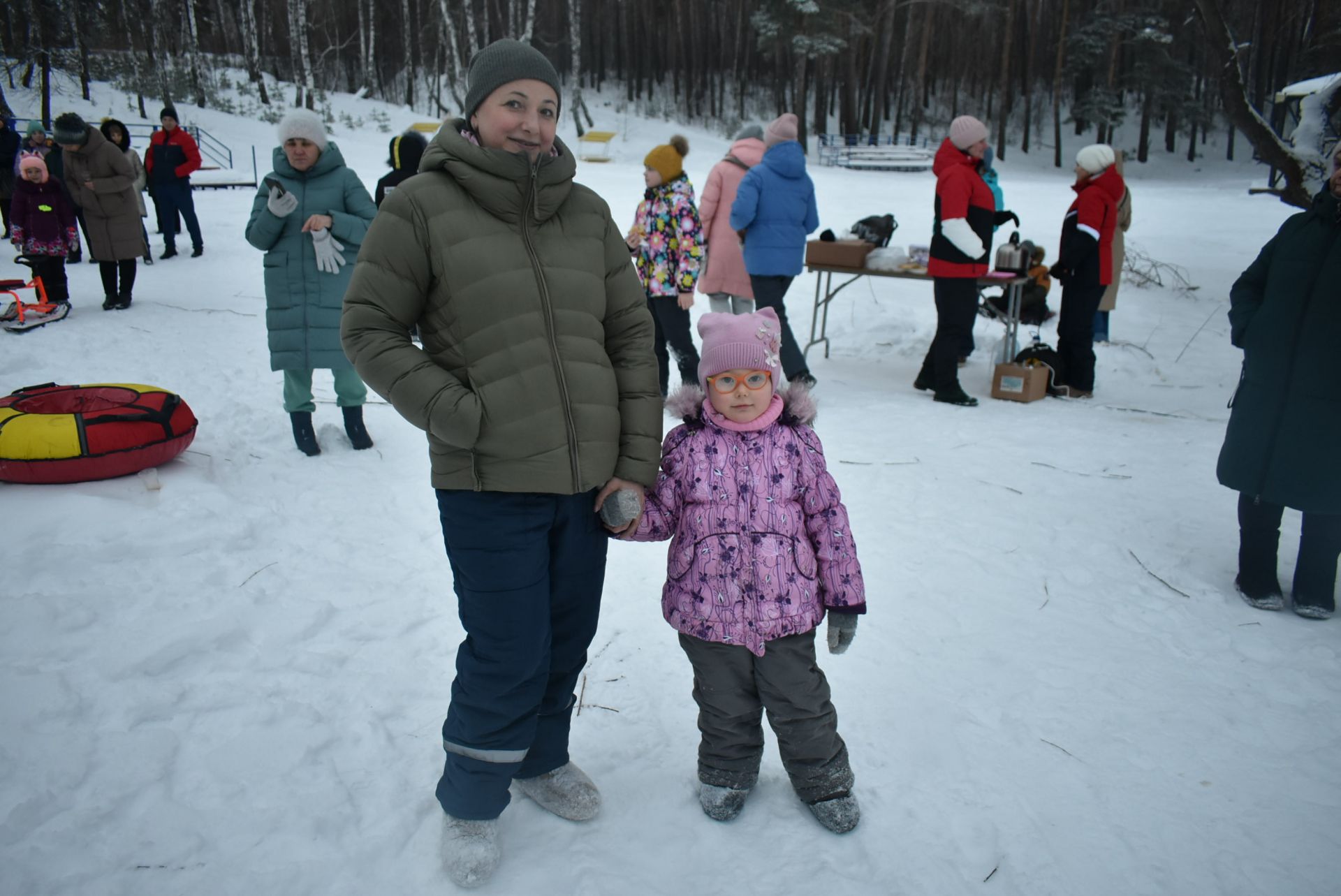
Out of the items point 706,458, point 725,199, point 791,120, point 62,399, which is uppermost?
point 791,120

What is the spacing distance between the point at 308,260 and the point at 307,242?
0.10 m

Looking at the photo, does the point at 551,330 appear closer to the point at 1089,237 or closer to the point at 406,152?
the point at 406,152

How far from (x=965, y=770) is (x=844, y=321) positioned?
22.4 feet

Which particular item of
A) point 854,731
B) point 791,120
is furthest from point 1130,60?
point 854,731

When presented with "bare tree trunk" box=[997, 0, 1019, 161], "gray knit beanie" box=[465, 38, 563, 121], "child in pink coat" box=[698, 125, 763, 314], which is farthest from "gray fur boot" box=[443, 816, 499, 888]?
"bare tree trunk" box=[997, 0, 1019, 161]

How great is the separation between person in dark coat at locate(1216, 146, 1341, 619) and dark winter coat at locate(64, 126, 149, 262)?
9282mm

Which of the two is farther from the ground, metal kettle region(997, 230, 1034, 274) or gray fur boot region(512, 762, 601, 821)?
metal kettle region(997, 230, 1034, 274)

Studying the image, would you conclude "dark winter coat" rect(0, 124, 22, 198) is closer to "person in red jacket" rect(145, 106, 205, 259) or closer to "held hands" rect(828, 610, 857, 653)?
"person in red jacket" rect(145, 106, 205, 259)

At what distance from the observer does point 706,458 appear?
2160 millimetres

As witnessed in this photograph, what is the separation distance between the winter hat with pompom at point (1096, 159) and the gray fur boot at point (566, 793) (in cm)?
604

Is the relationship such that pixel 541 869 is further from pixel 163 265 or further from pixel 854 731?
pixel 163 265

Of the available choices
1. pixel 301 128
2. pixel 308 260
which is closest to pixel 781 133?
pixel 301 128

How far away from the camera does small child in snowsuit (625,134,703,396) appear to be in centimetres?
564

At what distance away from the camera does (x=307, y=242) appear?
4.67 m
